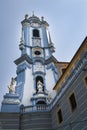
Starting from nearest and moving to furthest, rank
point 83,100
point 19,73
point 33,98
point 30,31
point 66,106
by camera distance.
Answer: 1. point 83,100
2. point 66,106
3. point 33,98
4. point 19,73
5. point 30,31

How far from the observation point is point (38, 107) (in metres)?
21.9

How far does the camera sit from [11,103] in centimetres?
2220

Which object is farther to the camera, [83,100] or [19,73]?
[19,73]

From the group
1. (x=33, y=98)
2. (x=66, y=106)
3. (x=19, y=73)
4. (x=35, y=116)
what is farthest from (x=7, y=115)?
(x=19, y=73)

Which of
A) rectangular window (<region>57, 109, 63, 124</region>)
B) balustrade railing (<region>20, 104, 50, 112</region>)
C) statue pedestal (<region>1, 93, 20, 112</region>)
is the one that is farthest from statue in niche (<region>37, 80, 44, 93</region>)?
A: rectangular window (<region>57, 109, 63, 124</region>)

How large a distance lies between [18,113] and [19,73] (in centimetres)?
795

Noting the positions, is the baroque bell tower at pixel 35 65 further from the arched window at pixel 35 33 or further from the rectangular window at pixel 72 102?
the rectangular window at pixel 72 102

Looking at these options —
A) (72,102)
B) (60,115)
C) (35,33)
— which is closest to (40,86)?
(60,115)

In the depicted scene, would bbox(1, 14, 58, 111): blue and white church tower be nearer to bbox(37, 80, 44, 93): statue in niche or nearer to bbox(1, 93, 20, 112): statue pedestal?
bbox(37, 80, 44, 93): statue in niche

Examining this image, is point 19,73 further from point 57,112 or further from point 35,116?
point 57,112

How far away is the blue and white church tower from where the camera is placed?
24.6 metres

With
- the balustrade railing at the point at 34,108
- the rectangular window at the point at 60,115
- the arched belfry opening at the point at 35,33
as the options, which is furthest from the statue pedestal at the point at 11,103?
the arched belfry opening at the point at 35,33

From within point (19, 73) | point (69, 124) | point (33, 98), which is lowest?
point (69, 124)

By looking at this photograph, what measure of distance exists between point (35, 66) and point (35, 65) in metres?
0.24
